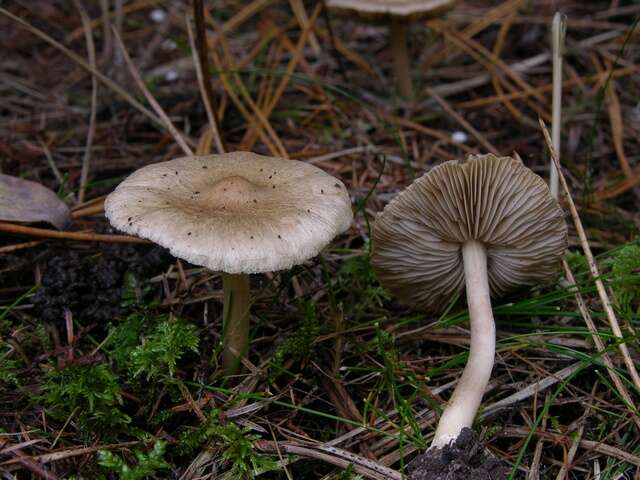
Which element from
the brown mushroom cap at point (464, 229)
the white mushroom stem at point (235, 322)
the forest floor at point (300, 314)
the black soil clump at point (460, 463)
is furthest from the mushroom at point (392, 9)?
→ the black soil clump at point (460, 463)

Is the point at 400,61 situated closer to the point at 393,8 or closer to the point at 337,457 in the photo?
the point at 393,8

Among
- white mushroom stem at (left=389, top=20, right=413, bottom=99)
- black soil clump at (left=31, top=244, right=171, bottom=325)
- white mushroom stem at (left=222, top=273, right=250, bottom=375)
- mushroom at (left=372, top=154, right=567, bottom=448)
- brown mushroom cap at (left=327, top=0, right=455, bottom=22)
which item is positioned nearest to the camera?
mushroom at (left=372, top=154, right=567, bottom=448)

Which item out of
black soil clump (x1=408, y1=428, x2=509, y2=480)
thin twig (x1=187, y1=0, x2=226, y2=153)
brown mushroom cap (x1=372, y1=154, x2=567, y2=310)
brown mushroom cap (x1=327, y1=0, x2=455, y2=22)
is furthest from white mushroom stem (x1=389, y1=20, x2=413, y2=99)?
black soil clump (x1=408, y1=428, x2=509, y2=480)

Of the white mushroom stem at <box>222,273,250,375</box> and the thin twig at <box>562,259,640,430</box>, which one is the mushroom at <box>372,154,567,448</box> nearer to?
the thin twig at <box>562,259,640,430</box>

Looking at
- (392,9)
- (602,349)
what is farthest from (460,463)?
(392,9)

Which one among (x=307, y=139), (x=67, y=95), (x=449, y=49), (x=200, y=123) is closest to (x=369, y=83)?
(x=449, y=49)

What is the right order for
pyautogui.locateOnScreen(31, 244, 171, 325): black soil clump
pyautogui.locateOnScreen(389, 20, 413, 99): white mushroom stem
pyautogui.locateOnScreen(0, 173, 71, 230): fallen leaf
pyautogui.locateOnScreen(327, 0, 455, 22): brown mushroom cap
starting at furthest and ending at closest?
pyautogui.locateOnScreen(389, 20, 413, 99): white mushroom stem, pyautogui.locateOnScreen(327, 0, 455, 22): brown mushroom cap, pyautogui.locateOnScreen(0, 173, 71, 230): fallen leaf, pyautogui.locateOnScreen(31, 244, 171, 325): black soil clump
